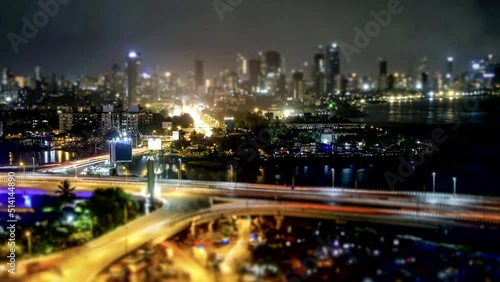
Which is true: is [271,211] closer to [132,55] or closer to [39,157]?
Answer: [39,157]

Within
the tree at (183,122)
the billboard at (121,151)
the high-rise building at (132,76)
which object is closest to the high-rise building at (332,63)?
the high-rise building at (132,76)

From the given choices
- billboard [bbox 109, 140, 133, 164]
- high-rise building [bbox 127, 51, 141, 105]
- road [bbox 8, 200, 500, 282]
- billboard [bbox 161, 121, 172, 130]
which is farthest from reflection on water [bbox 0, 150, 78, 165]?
high-rise building [bbox 127, 51, 141, 105]

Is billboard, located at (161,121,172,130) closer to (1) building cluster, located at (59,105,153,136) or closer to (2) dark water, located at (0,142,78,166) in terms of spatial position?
(1) building cluster, located at (59,105,153,136)

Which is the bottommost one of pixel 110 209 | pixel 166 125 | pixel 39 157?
pixel 110 209

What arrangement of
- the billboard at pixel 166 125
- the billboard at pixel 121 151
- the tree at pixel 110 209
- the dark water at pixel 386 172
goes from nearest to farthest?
the tree at pixel 110 209, the dark water at pixel 386 172, the billboard at pixel 121 151, the billboard at pixel 166 125

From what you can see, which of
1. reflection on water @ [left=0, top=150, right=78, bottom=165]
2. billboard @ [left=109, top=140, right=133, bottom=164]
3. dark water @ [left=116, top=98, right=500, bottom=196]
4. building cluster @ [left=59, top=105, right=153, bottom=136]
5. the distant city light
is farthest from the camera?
the distant city light

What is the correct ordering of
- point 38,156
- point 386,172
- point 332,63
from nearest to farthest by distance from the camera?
point 386,172 < point 38,156 < point 332,63

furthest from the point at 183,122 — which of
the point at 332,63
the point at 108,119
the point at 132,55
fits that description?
the point at 332,63

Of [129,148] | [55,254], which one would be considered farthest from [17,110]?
[55,254]

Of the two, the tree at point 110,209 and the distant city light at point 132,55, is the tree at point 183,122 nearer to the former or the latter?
the tree at point 110,209

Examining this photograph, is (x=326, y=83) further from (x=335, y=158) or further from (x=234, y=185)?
(x=234, y=185)

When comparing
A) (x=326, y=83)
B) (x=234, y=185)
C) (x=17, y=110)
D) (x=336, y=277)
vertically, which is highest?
(x=326, y=83)
